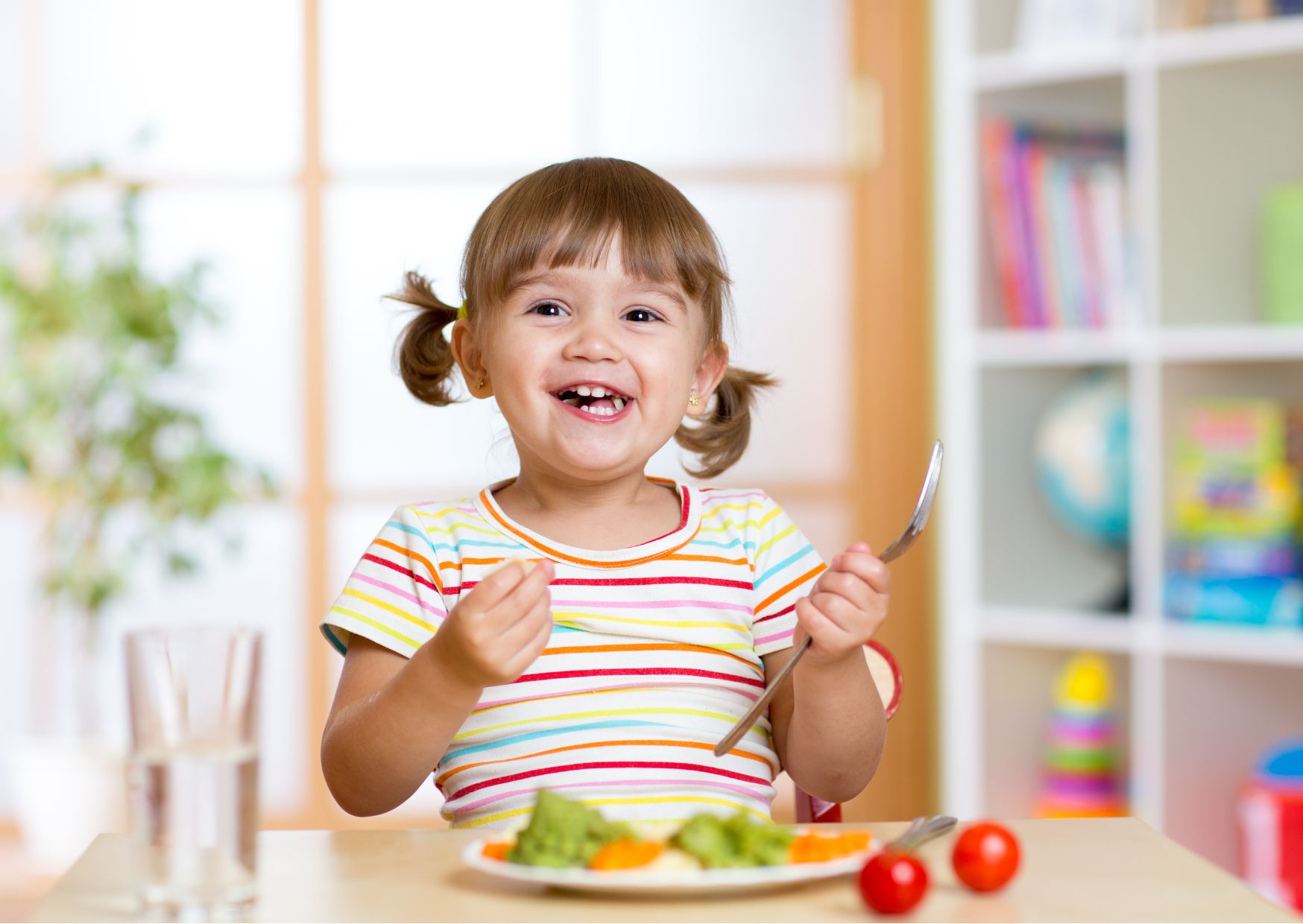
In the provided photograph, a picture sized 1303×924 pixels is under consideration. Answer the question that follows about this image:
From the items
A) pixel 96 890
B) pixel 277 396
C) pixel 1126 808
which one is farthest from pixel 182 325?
pixel 96 890

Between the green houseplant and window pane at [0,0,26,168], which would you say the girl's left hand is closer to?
the green houseplant

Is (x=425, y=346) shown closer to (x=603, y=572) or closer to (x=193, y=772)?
(x=603, y=572)

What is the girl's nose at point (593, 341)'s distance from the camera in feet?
3.56

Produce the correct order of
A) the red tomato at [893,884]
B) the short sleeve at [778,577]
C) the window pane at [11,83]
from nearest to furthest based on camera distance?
the red tomato at [893,884] → the short sleeve at [778,577] → the window pane at [11,83]

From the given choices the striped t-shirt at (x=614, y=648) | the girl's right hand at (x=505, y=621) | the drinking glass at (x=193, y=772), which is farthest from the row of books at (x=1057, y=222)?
the drinking glass at (x=193, y=772)

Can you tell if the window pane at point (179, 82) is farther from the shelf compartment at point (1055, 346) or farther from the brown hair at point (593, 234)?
the brown hair at point (593, 234)

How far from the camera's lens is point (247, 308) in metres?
3.27

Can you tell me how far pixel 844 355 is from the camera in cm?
313

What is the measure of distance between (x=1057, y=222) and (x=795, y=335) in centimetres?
78

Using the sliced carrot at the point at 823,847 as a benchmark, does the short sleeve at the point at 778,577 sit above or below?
above

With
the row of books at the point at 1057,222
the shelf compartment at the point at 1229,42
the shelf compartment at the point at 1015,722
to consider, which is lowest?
the shelf compartment at the point at 1015,722

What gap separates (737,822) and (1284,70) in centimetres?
208

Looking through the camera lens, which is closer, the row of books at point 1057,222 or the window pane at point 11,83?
the row of books at point 1057,222

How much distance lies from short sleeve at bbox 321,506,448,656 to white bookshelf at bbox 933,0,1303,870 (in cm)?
155
